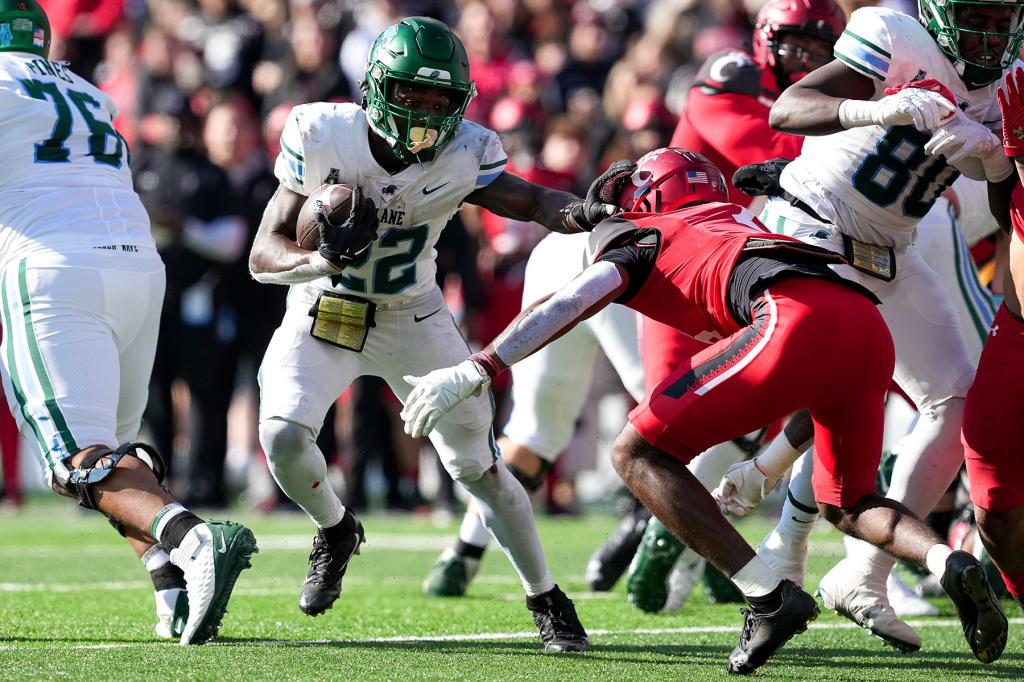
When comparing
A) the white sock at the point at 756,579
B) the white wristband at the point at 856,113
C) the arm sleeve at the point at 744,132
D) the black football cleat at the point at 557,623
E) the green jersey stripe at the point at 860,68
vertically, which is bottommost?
the black football cleat at the point at 557,623

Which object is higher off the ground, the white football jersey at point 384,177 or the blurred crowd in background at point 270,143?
the white football jersey at point 384,177

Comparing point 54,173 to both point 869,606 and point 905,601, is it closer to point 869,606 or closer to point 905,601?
point 869,606

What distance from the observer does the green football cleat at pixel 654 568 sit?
5.20 m

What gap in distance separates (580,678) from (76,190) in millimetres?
2156

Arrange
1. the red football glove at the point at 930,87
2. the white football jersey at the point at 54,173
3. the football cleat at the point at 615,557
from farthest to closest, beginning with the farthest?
1. the football cleat at the point at 615,557
2. the white football jersey at the point at 54,173
3. the red football glove at the point at 930,87

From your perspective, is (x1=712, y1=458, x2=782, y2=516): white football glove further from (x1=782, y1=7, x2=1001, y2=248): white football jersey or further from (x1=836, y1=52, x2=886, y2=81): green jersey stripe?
(x1=836, y1=52, x2=886, y2=81): green jersey stripe

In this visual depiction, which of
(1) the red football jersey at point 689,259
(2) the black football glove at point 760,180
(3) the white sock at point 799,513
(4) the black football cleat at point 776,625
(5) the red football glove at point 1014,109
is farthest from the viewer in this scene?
(2) the black football glove at point 760,180

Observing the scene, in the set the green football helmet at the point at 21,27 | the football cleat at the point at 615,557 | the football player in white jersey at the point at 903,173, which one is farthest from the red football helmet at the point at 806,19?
the green football helmet at the point at 21,27

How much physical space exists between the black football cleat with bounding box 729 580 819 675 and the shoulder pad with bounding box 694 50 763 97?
94.7 inches

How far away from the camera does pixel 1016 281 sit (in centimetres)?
404

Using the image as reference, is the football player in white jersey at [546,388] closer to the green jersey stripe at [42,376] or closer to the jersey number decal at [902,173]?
the jersey number decal at [902,173]

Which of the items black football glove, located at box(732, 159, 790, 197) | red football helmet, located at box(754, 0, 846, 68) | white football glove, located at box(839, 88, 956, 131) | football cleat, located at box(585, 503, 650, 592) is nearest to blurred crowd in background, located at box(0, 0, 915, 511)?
red football helmet, located at box(754, 0, 846, 68)

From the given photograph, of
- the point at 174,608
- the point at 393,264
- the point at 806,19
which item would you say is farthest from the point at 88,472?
the point at 806,19

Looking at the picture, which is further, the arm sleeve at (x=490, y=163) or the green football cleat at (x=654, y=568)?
the green football cleat at (x=654, y=568)
